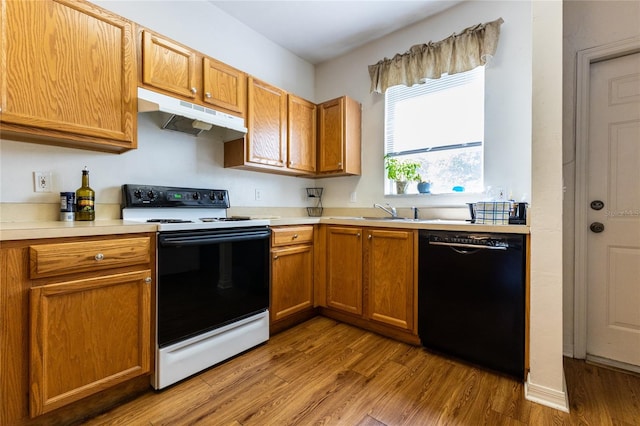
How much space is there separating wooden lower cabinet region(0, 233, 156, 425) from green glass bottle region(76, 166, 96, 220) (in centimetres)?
51

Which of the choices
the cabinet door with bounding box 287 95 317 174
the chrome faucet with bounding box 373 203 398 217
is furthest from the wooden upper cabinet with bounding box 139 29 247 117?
the chrome faucet with bounding box 373 203 398 217

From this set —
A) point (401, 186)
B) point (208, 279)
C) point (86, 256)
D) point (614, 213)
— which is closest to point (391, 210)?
point (401, 186)

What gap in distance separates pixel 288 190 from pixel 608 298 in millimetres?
2687

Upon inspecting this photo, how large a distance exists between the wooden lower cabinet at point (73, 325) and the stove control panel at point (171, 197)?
567mm

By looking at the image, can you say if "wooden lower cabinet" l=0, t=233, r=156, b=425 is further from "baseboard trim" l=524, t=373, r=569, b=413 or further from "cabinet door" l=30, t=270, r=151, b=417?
"baseboard trim" l=524, t=373, r=569, b=413

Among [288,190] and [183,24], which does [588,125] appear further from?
[183,24]

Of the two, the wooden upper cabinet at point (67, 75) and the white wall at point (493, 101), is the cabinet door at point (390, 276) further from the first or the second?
the wooden upper cabinet at point (67, 75)

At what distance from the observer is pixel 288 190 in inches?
125

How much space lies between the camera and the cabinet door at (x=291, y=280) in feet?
7.39

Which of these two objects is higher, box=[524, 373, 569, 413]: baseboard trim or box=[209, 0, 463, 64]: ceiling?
box=[209, 0, 463, 64]: ceiling

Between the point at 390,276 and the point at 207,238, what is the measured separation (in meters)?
1.32

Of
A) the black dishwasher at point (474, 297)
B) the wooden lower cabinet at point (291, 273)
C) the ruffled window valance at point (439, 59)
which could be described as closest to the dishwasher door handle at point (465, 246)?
the black dishwasher at point (474, 297)

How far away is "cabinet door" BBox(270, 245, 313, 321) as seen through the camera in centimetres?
225

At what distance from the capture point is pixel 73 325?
1296 millimetres
